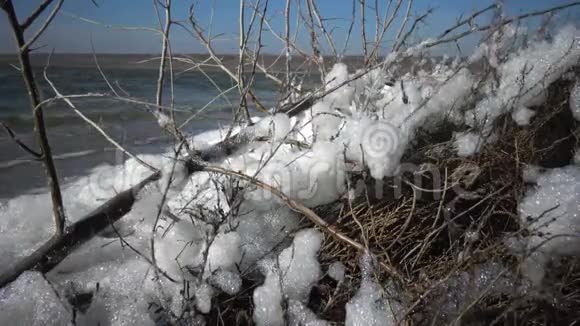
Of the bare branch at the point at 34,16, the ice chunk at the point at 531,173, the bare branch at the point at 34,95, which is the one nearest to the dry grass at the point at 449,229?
the ice chunk at the point at 531,173

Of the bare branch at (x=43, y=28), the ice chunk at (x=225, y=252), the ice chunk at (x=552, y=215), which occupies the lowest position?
the ice chunk at (x=225, y=252)

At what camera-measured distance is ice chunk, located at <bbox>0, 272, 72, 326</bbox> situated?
4.56 ft

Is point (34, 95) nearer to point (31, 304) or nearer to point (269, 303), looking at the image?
point (31, 304)

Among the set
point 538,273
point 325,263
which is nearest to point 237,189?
point 325,263

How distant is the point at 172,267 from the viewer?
5.24ft

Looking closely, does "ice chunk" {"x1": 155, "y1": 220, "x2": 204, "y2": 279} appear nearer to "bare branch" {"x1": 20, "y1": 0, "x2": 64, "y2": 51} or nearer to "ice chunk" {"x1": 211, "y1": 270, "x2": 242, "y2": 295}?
"ice chunk" {"x1": 211, "y1": 270, "x2": 242, "y2": 295}

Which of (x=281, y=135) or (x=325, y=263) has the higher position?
(x=281, y=135)

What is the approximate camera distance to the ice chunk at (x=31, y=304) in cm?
139

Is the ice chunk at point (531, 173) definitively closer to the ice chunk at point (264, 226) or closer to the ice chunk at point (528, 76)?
the ice chunk at point (528, 76)

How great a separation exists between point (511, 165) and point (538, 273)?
0.50m

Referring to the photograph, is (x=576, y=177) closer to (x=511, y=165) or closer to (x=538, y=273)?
(x=511, y=165)

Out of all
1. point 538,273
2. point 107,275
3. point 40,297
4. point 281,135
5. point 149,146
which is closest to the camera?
point 538,273

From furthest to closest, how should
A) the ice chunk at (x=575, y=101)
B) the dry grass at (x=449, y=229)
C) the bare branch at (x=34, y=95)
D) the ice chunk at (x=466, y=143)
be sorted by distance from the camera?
the ice chunk at (x=575, y=101)
the ice chunk at (x=466, y=143)
the bare branch at (x=34, y=95)
the dry grass at (x=449, y=229)

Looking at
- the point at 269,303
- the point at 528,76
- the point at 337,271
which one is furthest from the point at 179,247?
the point at 528,76
